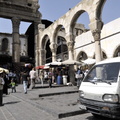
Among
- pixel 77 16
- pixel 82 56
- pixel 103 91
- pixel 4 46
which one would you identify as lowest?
pixel 103 91

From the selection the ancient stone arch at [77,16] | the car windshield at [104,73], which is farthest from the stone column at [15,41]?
the car windshield at [104,73]

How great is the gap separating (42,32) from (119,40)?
10495 mm

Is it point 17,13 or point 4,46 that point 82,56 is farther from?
point 4,46

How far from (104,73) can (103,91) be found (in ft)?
2.67

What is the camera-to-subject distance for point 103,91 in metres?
3.97

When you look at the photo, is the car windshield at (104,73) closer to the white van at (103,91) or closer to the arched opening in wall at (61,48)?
the white van at (103,91)

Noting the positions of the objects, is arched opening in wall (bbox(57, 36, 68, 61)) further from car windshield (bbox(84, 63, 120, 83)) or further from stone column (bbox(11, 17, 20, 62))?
car windshield (bbox(84, 63, 120, 83))

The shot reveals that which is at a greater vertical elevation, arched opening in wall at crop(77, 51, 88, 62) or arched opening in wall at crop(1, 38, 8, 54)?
arched opening in wall at crop(1, 38, 8, 54)

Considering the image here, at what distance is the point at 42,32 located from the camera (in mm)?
23188

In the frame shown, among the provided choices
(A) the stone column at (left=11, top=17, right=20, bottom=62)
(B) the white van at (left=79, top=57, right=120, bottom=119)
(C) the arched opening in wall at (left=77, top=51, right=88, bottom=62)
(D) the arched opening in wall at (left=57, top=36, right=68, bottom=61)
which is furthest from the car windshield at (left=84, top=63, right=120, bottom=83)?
(D) the arched opening in wall at (left=57, top=36, right=68, bottom=61)

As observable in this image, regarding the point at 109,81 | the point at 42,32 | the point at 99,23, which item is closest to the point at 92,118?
the point at 109,81

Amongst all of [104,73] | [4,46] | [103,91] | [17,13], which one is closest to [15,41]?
[17,13]

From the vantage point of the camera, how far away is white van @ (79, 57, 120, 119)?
3.75 m

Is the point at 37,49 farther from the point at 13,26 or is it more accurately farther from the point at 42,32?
the point at 13,26
